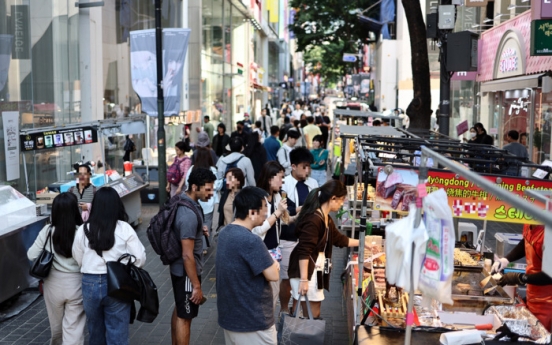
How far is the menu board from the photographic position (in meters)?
11.2

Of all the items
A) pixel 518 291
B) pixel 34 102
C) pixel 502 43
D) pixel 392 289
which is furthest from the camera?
pixel 502 43

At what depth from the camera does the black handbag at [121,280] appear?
18.0 feet

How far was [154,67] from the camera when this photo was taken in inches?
575

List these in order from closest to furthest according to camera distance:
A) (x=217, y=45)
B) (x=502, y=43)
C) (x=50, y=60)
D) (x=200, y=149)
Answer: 1. (x=200, y=149)
2. (x=50, y=60)
3. (x=502, y=43)
4. (x=217, y=45)

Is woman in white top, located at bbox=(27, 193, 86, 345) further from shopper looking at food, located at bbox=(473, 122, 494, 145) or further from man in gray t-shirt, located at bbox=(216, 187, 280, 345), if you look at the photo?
shopper looking at food, located at bbox=(473, 122, 494, 145)

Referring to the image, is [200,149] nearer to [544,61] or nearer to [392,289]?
[392,289]

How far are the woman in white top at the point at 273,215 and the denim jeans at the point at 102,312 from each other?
4.48 feet

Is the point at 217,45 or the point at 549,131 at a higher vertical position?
the point at 217,45

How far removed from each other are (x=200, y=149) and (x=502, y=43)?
37.1ft

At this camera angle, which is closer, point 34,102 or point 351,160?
point 34,102

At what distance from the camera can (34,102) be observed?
46.4 feet

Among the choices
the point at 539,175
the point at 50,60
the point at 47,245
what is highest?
the point at 50,60

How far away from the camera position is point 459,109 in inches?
1113

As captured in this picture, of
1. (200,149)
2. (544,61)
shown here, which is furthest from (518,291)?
(544,61)
